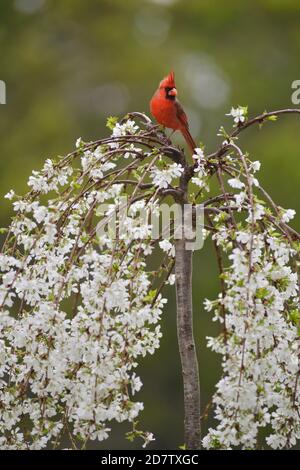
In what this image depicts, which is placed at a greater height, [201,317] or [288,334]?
[201,317]

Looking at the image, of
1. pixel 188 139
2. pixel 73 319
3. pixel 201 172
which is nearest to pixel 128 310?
pixel 73 319

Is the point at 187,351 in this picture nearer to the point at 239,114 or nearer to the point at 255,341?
the point at 255,341

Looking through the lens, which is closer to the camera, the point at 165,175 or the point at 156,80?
the point at 165,175

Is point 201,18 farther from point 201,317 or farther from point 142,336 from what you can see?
point 142,336

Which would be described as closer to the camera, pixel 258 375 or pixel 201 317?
pixel 258 375

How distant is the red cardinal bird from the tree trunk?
2.18 feet

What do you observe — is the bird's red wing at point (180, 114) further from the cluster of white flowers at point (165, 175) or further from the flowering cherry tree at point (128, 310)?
the cluster of white flowers at point (165, 175)

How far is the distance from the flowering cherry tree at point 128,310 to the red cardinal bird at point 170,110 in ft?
1.56

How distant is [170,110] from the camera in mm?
3230

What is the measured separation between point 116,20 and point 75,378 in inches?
397

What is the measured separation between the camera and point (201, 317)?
29.0ft

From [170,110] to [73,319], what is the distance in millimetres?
1150

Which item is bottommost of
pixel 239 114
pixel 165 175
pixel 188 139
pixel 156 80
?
pixel 165 175
